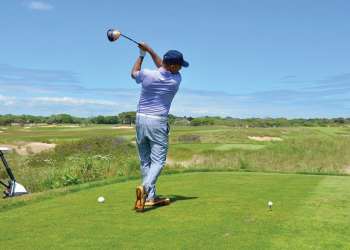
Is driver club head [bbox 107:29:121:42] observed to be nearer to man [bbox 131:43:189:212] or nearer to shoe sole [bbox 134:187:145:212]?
man [bbox 131:43:189:212]

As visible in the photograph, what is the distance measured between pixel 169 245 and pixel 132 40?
3635 millimetres

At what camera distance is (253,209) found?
770 cm

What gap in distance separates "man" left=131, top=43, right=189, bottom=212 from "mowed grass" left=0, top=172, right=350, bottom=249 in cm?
64

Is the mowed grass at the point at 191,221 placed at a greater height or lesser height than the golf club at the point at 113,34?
lesser

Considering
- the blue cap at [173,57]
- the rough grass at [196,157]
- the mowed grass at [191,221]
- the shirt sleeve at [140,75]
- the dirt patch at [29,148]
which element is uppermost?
the blue cap at [173,57]

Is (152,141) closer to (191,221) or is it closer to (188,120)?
(191,221)

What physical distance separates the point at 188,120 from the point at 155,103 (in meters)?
134

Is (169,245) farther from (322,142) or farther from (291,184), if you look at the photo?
(322,142)

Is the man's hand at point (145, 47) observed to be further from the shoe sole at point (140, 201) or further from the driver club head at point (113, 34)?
the shoe sole at point (140, 201)

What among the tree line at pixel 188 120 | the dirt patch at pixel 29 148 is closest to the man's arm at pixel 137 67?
the dirt patch at pixel 29 148

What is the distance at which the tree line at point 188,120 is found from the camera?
136375 mm

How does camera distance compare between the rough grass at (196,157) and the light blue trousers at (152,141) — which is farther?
the rough grass at (196,157)

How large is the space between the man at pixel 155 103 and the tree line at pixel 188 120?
4597 inches

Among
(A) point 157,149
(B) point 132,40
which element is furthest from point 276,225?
(B) point 132,40
